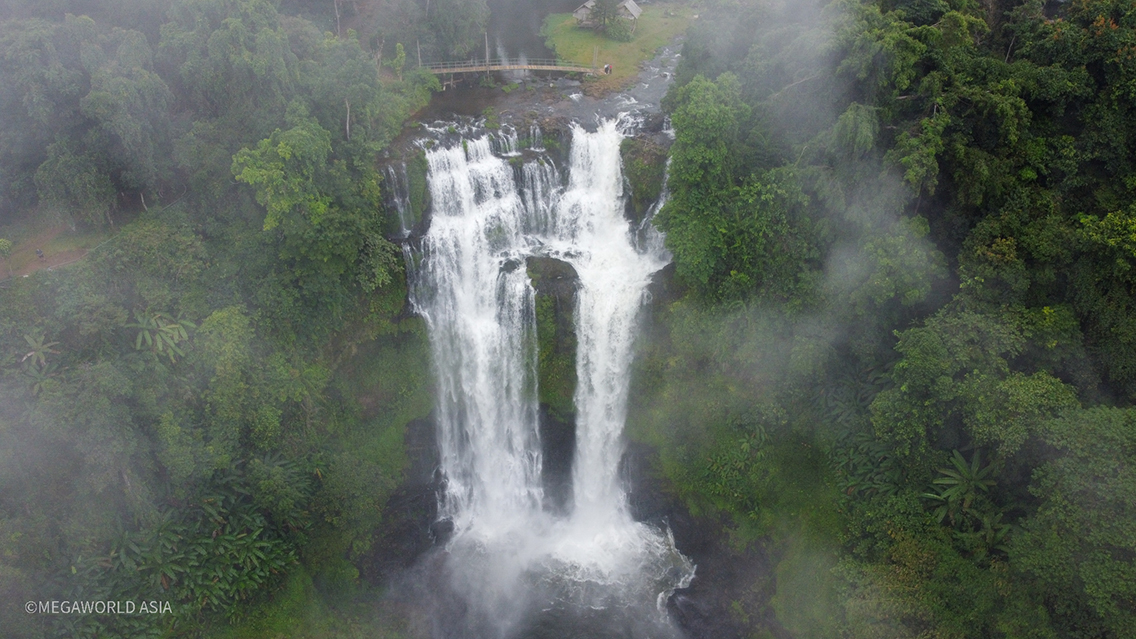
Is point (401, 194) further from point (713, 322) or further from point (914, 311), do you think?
point (914, 311)


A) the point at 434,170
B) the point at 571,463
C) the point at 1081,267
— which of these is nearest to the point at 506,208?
the point at 434,170

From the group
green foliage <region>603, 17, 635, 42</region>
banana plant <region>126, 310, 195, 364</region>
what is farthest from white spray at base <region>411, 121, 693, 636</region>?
green foliage <region>603, 17, 635, 42</region>

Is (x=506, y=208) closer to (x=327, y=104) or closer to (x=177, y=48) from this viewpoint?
(x=327, y=104)

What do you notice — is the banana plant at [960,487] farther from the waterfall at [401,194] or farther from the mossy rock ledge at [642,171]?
the waterfall at [401,194]

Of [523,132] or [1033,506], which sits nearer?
[1033,506]

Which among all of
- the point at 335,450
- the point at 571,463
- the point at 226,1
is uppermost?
the point at 226,1

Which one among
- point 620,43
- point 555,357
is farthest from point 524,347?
point 620,43

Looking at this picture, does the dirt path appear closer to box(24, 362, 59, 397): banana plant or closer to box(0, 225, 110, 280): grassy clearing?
box(0, 225, 110, 280): grassy clearing
